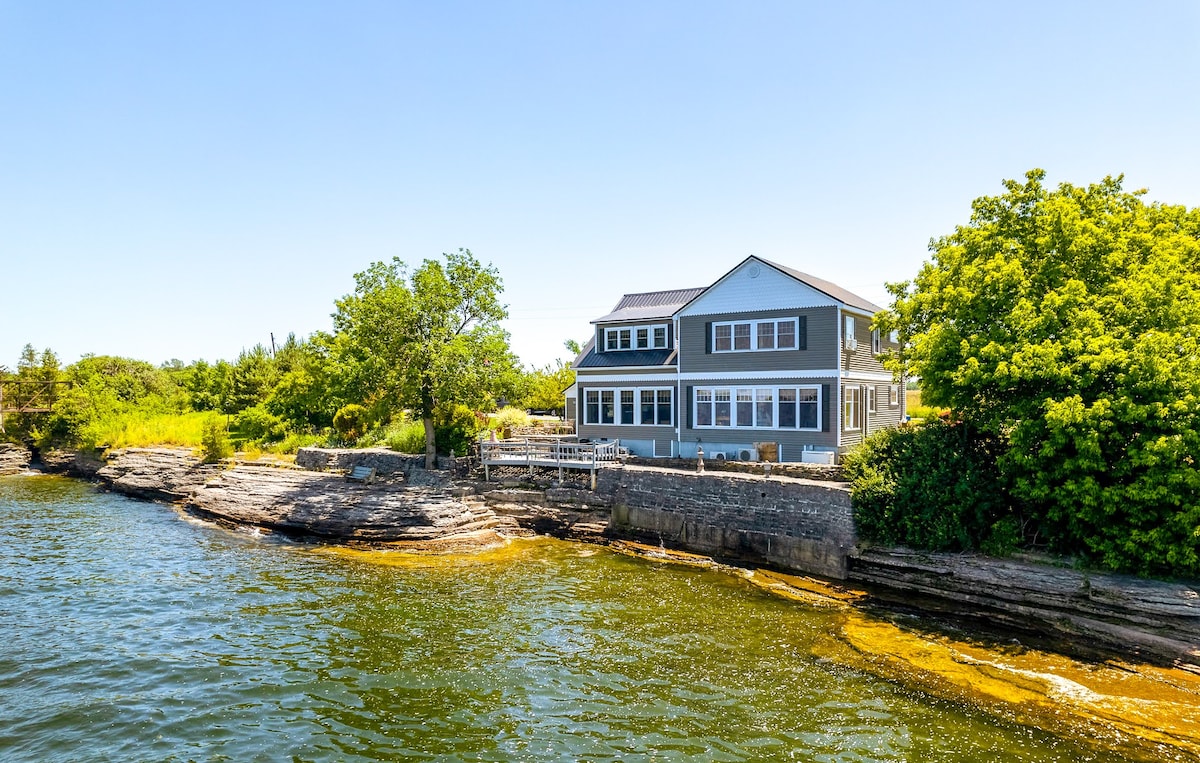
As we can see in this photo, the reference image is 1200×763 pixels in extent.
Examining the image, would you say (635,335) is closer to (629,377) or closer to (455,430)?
(629,377)

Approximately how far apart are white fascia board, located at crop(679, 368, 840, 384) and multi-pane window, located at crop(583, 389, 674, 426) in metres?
1.40

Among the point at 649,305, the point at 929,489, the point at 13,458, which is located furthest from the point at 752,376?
the point at 13,458

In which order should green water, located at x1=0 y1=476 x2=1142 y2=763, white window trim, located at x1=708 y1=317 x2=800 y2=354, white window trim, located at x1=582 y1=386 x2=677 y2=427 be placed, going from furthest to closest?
white window trim, located at x1=582 y1=386 x2=677 y2=427 → white window trim, located at x1=708 y1=317 x2=800 y2=354 → green water, located at x1=0 y1=476 x2=1142 y2=763

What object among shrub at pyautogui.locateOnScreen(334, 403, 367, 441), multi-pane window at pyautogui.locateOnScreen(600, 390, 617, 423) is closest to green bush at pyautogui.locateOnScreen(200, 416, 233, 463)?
shrub at pyautogui.locateOnScreen(334, 403, 367, 441)

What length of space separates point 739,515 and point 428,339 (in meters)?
15.9

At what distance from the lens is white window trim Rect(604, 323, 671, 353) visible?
1258 inches

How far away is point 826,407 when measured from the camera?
27.0 m

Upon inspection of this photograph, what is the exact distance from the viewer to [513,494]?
28.4 metres

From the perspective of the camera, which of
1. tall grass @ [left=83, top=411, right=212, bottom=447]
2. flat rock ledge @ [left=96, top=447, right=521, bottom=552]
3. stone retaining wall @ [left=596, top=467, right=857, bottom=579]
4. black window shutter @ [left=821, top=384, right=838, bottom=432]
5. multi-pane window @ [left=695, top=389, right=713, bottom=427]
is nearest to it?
stone retaining wall @ [left=596, top=467, right=857, bottom=579]

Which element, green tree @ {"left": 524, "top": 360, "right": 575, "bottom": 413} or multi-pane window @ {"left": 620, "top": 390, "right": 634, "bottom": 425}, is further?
green tree @ {"left": 524, "top": 360, "right": 575, "bottom": 413}

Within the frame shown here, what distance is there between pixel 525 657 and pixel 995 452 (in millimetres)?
15079

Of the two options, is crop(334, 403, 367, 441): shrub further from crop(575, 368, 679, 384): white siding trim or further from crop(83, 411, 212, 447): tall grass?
crop(575, 368, 679, 384): white siding trim

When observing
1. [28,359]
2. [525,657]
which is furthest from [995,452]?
[28,359]

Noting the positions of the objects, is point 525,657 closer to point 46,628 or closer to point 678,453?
point 46,628
